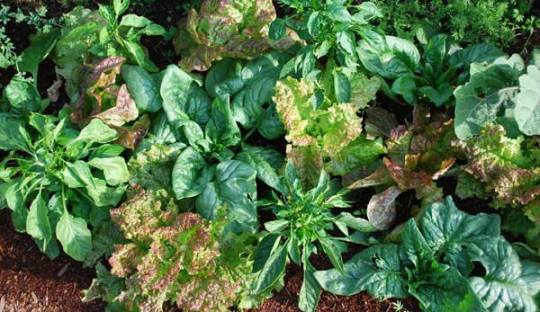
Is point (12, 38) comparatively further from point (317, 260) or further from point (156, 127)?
point (317, 260)

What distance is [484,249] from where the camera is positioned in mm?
2979

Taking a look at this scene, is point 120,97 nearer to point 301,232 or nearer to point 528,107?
point 301,232

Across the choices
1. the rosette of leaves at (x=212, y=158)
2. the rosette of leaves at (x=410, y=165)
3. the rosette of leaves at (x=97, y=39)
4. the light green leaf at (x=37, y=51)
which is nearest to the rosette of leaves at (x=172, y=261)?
the rosette of leaves at (x=212, y=158)

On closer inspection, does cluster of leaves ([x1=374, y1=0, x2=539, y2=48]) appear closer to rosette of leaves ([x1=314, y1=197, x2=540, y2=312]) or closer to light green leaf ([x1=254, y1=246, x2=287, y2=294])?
rosette of leaves ([x1=314, y1=197, x2=540, y2=312])

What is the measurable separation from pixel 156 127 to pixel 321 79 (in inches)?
33.1

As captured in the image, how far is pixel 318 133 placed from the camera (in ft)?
10.6

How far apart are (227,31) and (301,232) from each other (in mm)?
1074

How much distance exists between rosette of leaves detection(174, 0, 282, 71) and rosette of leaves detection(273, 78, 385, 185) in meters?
0.31

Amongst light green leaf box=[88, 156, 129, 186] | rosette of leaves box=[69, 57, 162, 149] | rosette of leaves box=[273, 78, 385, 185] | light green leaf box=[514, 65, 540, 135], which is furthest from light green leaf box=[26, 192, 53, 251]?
light green leaf box=[514, 65, 540, 135]

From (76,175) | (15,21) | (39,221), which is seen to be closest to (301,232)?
(76,175)

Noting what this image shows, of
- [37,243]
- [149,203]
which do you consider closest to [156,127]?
[149,203]

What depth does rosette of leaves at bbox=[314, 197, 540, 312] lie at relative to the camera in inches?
116

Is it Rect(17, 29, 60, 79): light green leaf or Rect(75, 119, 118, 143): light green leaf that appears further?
Rect(17, 29, 60, 79): light green leaf

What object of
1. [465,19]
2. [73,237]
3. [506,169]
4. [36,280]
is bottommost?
[36,280]
